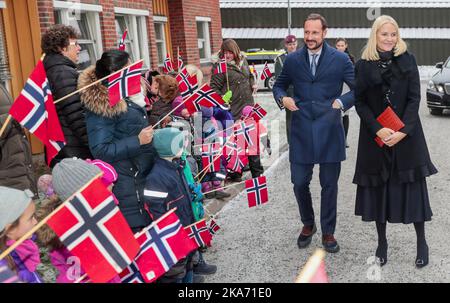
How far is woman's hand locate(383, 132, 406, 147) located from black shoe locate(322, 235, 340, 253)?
1.08 m

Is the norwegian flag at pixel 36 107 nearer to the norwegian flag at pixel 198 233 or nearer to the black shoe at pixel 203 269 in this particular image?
the norwegian flag at pixel 198 233

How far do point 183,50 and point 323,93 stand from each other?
9691mm

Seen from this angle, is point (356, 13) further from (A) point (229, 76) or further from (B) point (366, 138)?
(B) point (366, 138)

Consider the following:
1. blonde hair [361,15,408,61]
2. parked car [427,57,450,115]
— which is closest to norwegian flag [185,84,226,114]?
blonde hair [361,15,408,61]

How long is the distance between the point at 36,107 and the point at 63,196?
74cm

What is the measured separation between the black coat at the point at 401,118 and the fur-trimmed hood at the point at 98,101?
1829 millimetres

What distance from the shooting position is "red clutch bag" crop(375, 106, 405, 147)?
155 inches

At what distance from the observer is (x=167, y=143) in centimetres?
367

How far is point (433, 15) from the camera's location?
31500mm

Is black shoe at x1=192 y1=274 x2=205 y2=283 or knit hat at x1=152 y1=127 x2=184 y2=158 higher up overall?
knit hat at x1=152 y1=127 x2=184 y2=158

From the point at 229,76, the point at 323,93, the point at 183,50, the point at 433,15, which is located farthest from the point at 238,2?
the point at 323,93

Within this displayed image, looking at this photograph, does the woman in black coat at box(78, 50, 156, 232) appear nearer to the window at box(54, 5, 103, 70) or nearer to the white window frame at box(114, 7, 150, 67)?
the window at box(54, 5, 103, 70)

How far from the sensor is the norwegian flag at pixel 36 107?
3213 mm

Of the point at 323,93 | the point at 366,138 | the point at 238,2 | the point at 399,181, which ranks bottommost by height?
the point at 399,181
